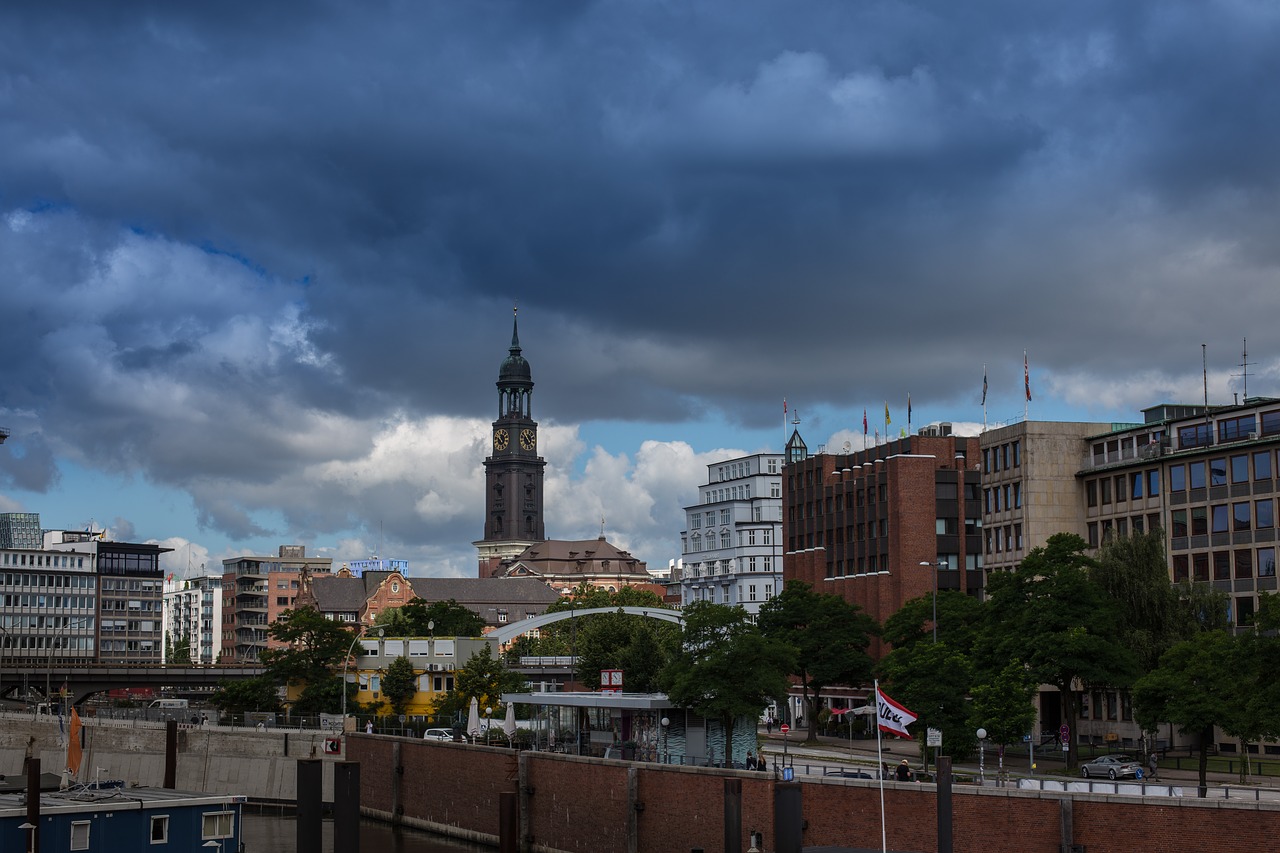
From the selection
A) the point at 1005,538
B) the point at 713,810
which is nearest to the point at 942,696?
the point at 713,810

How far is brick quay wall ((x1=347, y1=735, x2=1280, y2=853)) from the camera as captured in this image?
4878 centimetres

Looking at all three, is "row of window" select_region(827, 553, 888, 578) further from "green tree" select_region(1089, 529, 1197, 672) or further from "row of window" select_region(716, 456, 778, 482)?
"green tree" select_region(1089, 529, 1197, 672)

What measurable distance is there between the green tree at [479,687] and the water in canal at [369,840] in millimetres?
25115

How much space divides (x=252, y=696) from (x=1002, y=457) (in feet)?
213

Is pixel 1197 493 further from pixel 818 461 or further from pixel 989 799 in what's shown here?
pixel 989 799

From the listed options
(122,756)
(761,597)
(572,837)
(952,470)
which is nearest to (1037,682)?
(572,837)

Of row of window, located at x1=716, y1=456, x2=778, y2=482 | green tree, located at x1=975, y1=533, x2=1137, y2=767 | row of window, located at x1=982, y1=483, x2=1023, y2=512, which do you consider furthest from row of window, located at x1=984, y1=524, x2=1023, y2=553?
row of window, located at x1=716, y1=456, x2=778, y2=482

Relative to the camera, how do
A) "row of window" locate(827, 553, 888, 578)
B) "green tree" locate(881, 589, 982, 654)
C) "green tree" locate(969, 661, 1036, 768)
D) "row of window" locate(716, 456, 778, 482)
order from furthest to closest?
"row of window" locate(716, 456, 778, 482) → "row of window" locate(827, 553, 888, 578) → "green tree" locate(881, 589, 982, 654) → "green tree" locate(969, 661, 1036, 768)

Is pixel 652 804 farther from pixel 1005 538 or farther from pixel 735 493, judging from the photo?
pixel 735 493

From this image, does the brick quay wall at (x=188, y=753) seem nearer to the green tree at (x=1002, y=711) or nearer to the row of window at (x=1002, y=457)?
the green tree at (x=1002, y=711)

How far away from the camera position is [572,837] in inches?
2763

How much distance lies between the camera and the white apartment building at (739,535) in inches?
6560

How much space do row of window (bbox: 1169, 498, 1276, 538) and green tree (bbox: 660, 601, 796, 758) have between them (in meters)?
34.3

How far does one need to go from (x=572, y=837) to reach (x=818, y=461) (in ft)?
256
